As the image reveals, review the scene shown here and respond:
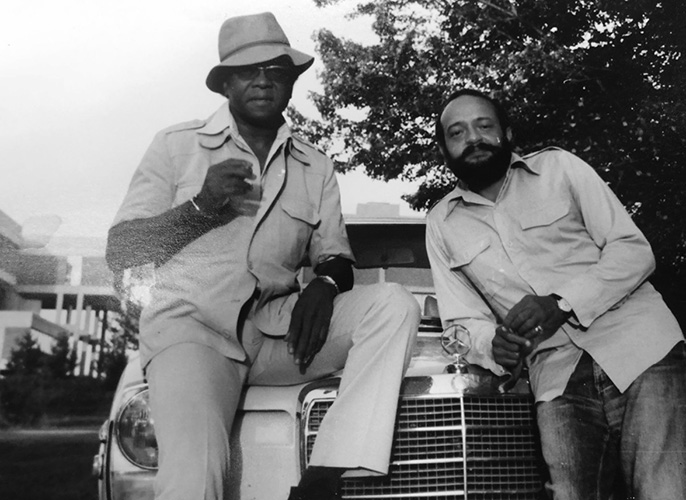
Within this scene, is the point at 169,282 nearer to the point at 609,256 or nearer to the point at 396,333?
the point at 396,333

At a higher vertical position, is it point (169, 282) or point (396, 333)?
point (169, 282)

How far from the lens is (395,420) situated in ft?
7.04

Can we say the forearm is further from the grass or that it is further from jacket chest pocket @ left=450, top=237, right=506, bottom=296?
jacket chest pocket @ left=450, top=237, right=506, bottom=296

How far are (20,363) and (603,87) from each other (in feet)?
14.0

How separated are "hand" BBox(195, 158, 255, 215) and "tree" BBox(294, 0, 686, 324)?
127cm

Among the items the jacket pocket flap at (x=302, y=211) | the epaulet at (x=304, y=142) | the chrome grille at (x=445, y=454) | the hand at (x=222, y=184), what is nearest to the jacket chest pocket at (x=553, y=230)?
the chrome grille at (x=445, y=454)

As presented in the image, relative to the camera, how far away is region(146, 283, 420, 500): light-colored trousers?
1978mm

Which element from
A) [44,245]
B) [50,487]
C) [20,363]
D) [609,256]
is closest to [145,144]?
[44,245]

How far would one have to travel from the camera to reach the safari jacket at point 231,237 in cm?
235

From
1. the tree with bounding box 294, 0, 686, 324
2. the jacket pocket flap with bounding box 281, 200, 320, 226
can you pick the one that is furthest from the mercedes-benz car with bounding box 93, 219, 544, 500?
the tree with bounding box 294, 0, 686, 324

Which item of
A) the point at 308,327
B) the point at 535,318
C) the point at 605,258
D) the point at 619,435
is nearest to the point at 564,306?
the point at 535,318

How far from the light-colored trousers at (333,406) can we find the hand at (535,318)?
1.21 ft

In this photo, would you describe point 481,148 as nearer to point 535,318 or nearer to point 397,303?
point 535,318

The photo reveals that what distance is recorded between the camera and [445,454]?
7.38 feet
